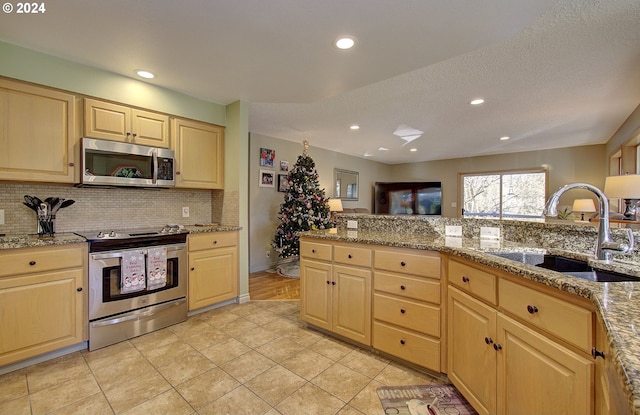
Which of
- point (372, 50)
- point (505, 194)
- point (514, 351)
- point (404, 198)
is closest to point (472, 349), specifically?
point (514, 351)

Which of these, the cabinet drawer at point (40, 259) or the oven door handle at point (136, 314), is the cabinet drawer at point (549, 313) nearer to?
the oven door handle at point (136, 314)

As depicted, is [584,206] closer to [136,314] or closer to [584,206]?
[584,206]

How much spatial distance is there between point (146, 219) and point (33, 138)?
1131 mm

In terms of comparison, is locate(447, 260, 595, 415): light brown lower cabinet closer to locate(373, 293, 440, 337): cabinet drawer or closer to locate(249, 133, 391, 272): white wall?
locate(373, 293, 440, 337): cabinet drawer

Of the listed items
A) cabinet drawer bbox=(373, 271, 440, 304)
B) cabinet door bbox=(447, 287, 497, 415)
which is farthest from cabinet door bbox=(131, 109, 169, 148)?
cabinet door bbox=(447, 287, 497, 415)

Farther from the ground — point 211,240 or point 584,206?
point 584,206

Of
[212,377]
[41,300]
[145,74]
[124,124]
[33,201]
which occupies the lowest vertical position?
[212,377]

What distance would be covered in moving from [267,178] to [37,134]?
304 cm

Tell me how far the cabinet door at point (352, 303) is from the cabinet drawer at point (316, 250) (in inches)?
5.2

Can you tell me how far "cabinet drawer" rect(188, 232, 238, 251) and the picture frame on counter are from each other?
183 centimetres

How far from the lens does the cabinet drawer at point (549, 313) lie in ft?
3.10

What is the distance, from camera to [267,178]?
4.95 m

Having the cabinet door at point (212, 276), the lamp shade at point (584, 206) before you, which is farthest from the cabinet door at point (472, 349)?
the lamp shade at point (584, 206)

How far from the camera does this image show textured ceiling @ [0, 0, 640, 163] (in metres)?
1.65
